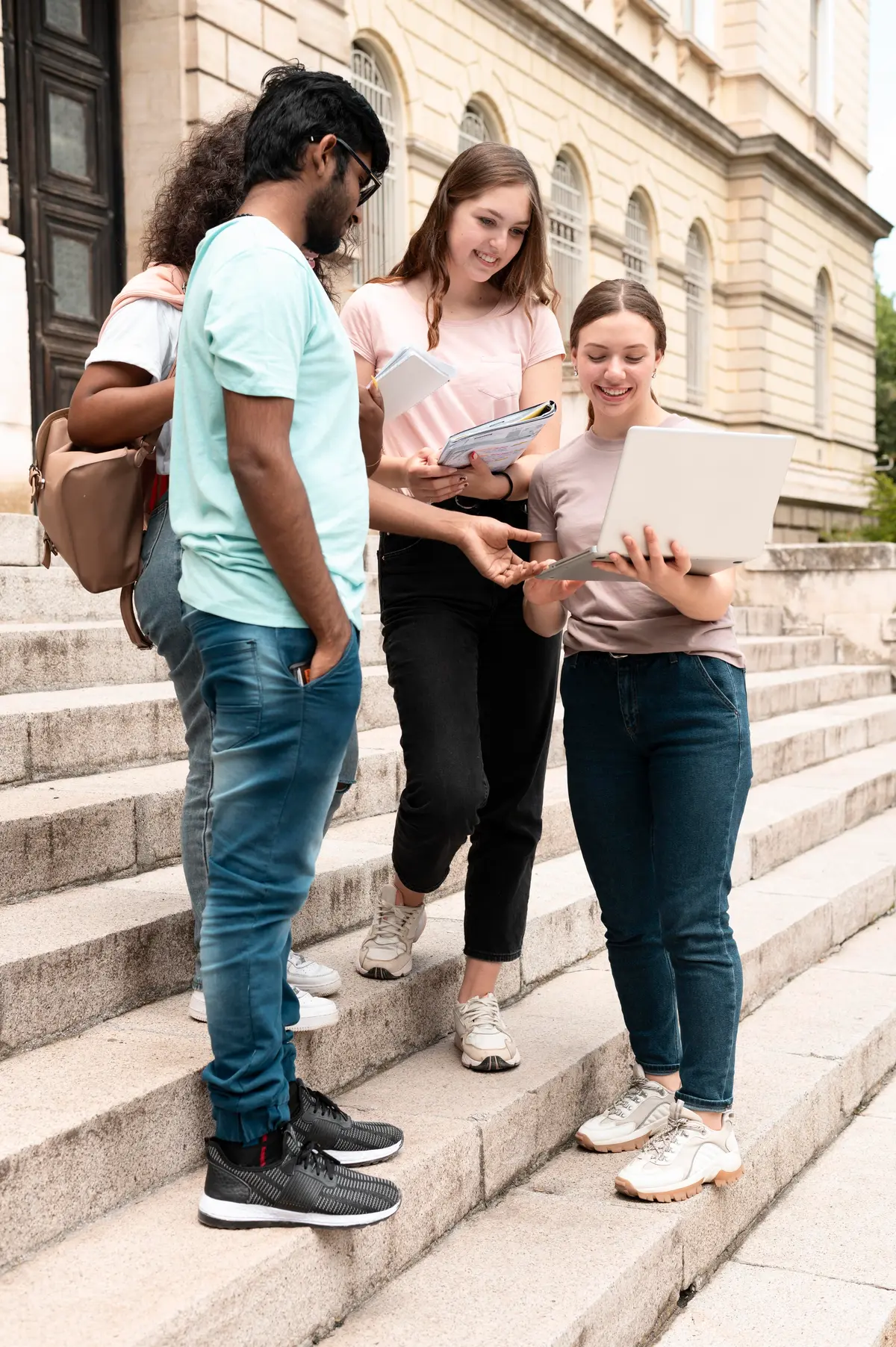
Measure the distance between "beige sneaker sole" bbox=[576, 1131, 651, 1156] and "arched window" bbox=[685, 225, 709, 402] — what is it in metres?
18.6

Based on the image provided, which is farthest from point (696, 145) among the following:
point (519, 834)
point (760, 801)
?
point (519, 834)

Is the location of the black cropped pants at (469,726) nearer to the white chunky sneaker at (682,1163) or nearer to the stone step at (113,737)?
the white chunky sneaker at (682,1163)

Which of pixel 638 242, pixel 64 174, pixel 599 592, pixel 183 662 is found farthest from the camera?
pixel 638 242

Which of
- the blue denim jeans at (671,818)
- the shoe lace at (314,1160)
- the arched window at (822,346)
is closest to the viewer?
the shoe lace at (314,1160)

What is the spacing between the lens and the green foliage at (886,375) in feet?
137

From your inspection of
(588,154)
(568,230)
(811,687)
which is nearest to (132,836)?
(811,687)

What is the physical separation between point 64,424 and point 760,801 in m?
4.45

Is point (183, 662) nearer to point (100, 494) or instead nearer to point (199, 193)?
point (100, 494)

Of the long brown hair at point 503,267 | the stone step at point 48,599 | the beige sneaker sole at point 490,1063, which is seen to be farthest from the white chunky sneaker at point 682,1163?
the stone step at point 48,599

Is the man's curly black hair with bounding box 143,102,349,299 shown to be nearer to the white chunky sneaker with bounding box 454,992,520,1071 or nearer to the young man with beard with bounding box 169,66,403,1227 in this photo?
the young man with beard with bounding box 169,66,403,1227

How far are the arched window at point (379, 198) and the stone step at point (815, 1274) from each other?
1092cm

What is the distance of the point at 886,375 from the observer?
1724 inches

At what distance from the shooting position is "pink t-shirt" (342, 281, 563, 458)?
3201 millimetres

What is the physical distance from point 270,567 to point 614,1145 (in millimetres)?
1766
